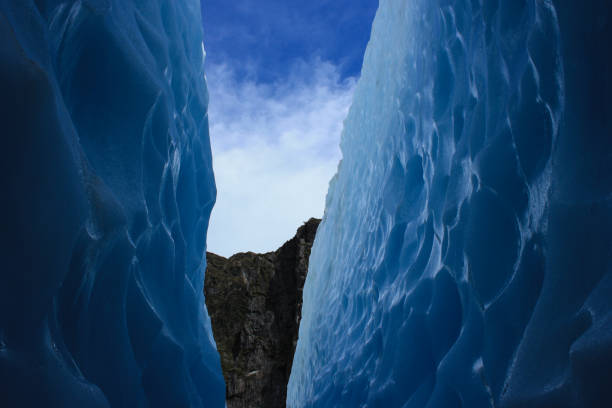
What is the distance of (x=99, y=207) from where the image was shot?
1270mm

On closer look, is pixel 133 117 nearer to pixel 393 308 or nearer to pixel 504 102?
pixel 504 102

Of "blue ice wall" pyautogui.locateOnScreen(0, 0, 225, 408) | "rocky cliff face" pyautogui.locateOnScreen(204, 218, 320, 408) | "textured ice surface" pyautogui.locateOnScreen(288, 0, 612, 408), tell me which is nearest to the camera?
"blue ice wall" pyautogui.locateOnScreen(0, 0, 225, 408)

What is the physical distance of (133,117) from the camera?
1.72m

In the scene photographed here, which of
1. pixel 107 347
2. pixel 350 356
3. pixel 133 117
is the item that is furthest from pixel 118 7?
pixel 350 356

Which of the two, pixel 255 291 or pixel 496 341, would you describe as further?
pixel 255 291

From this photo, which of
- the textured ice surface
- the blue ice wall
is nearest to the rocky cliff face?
the textured ice surface

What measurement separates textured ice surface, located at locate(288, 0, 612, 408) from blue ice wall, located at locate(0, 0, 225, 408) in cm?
105

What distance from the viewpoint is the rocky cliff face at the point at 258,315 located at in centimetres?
1291

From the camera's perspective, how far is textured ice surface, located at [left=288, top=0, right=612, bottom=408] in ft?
3.53

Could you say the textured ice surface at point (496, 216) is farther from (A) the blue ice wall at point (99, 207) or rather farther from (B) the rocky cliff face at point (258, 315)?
(B) the rocky cliff face at point (258, 315)

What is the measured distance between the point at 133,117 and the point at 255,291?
43.4ft

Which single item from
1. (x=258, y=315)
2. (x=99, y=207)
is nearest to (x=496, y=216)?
(x=99, y=207)

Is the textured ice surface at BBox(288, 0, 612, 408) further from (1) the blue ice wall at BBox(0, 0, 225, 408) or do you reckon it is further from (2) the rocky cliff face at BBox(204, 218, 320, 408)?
(2) the rocky cliff face at BBox(204, 218, 320, 408)

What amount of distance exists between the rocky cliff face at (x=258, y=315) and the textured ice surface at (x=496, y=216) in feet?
33.6
